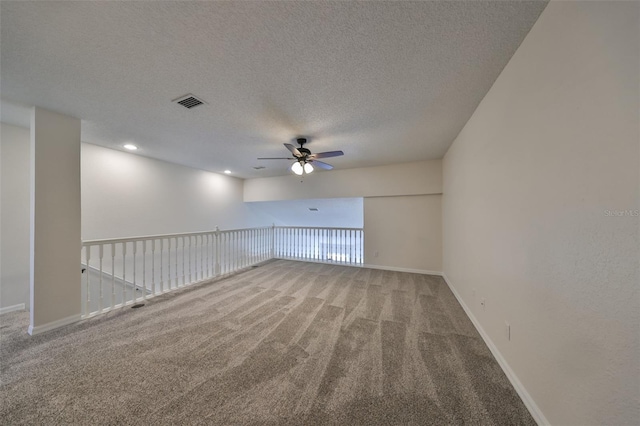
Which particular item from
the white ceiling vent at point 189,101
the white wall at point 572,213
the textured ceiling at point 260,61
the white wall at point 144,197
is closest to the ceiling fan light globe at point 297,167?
the textured ceiling at point 260,61

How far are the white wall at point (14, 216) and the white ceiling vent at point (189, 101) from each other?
267cm

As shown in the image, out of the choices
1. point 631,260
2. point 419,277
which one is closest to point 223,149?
point 631,260

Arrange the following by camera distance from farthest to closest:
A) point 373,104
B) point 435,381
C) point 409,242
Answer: point 409,242 < point 373,104 < point 435,381

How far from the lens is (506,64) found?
1.56m

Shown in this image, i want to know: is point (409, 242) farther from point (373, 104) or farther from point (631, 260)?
point (631, 260)

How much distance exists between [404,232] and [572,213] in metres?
3.54

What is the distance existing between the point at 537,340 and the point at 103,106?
170 inches

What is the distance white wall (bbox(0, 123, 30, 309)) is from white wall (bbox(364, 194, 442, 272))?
18.3ft

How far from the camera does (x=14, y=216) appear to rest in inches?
104

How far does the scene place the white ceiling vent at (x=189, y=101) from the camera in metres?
1.98

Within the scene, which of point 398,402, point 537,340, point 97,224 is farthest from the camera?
point 97,224

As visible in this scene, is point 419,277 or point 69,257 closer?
point 69,257

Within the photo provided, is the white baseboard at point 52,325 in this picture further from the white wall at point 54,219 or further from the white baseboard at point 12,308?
the white baseboard at point 12,308

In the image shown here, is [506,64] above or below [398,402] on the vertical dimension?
above
